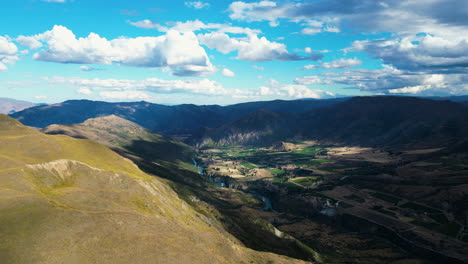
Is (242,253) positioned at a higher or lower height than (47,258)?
lower

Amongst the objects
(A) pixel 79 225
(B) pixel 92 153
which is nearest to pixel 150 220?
(A) pixel 79 225

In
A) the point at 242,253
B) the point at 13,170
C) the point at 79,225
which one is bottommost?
the point at 242,253

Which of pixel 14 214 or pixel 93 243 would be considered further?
pixel 14 214

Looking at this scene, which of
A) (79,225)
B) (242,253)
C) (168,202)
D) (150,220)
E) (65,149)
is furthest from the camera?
(65,149)

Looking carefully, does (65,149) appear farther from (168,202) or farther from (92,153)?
(168,202)

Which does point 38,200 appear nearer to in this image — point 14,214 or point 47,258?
point 14,214

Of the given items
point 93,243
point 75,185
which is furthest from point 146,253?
point 75,185

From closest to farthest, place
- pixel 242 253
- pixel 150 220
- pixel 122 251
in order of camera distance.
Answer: pixel 122 251 < pixel 150 220 < pixel 242 253
